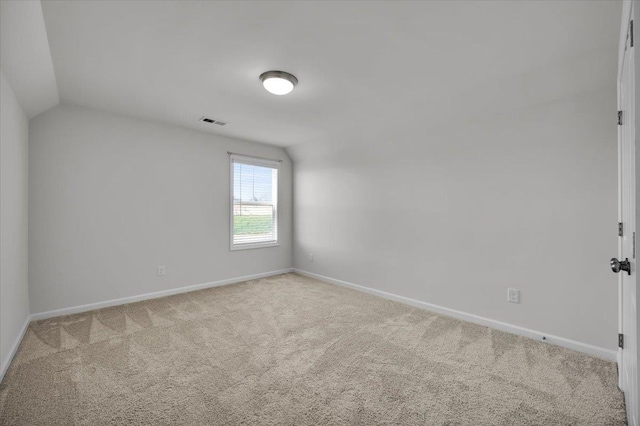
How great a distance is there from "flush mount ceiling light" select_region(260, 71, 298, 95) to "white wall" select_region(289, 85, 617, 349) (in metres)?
1.63

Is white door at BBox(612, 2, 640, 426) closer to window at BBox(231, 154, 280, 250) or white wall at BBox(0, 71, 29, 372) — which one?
white wall at BBox(0, 71, 29, 372)

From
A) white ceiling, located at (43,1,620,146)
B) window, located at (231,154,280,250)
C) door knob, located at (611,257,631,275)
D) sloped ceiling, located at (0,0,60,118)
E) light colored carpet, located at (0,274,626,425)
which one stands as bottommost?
light colored carpet, located at (0,274,626,425)

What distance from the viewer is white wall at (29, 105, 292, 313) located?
309 centimetres

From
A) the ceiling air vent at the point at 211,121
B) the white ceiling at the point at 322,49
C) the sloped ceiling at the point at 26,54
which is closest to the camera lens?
the sloped ceiling at the point at 26,54

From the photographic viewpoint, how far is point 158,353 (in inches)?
92.7

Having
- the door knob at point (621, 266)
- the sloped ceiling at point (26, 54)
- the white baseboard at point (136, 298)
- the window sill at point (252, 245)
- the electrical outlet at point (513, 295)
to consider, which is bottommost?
the white baseboard at point (136, 298)

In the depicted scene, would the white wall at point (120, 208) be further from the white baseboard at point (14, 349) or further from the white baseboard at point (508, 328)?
the white baseboard at point (508, 328)

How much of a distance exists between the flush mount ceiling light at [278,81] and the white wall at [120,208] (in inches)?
81.9

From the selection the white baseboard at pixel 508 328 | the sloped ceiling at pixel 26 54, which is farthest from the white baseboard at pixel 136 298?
the sloped ceiling at pixel 26 54

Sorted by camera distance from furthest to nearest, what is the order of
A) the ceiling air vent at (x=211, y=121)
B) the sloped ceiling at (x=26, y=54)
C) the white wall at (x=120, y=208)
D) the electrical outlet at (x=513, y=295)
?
the ceiling air vent at (x=211, y=121) → the white wall at (x=120, y=208) → the electrical outlet at (x=513, y=295) → the sloped ceiling at (x=26, y=54)

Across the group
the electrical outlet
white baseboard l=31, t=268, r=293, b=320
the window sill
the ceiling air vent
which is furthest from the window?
the electrical outlet

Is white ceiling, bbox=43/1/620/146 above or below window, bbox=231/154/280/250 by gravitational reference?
above

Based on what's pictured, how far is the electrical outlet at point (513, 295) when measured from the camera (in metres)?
2.77

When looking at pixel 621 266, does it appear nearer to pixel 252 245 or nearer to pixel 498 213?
pixel 498 213
